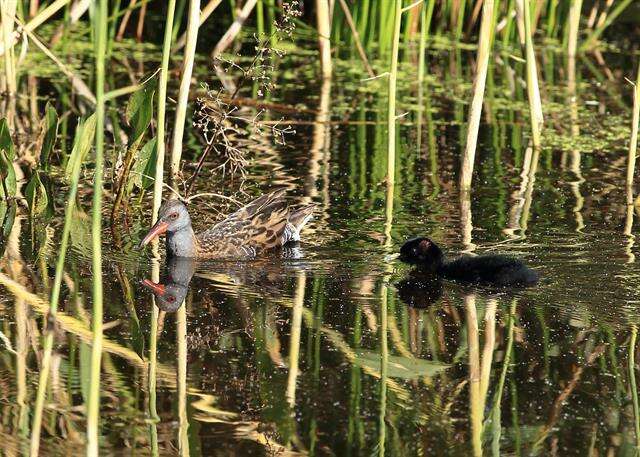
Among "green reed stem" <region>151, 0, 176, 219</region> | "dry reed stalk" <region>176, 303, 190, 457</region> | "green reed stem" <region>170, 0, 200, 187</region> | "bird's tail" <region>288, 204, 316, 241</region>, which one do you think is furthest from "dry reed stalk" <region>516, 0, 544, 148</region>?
"dry reed stalk" <region>176, 303, 190, 457</region>

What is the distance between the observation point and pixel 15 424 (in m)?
4.93

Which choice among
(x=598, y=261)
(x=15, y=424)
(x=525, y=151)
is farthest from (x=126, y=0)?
(x=15, y=424)

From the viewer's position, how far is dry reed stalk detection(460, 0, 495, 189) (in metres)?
8.73

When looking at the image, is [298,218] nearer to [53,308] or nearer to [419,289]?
[419,289]

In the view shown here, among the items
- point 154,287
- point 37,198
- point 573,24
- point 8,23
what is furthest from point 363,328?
point 573,24

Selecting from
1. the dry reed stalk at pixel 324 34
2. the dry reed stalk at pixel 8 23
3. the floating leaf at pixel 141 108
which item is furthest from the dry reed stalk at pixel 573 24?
the floating leaf at pixel 141 108

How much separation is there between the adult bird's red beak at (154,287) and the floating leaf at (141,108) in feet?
3.77

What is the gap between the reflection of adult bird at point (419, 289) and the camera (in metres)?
6.91

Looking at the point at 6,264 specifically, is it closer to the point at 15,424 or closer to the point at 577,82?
the point at 15,424

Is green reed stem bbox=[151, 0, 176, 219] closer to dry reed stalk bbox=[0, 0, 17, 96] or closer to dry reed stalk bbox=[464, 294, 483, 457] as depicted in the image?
dry reed stalk bbox=[0, 0, 17, 96]

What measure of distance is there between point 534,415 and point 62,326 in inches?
92.3

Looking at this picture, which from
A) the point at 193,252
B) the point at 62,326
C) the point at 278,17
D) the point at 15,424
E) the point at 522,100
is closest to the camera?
Result: the point at 15,424

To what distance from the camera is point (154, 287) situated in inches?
276

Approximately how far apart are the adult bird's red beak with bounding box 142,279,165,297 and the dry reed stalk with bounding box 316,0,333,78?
539 centimetres
